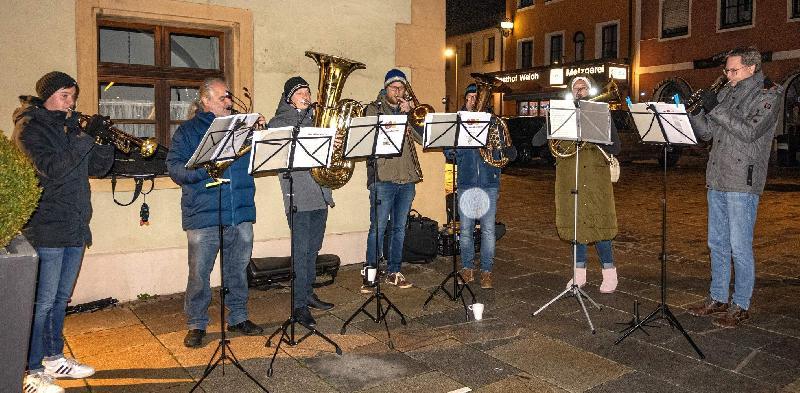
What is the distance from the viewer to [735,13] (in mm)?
25828

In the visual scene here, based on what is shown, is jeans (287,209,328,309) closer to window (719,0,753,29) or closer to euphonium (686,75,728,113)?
euphonium (686,75,728,113)

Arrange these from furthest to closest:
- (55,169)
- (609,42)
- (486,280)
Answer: (609,42), (486,280), (55,169)

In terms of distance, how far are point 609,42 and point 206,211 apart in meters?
29.7

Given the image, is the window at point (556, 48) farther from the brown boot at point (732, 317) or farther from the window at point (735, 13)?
the brown boot at point (732, 317)

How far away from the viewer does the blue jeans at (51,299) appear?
14.3 feet

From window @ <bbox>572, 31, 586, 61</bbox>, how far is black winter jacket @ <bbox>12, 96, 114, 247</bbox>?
31.5 metres

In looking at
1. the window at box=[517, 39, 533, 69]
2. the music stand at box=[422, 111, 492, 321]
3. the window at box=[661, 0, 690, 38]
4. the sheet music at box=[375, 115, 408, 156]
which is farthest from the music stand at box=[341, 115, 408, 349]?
the window at box=[517, 39, 533, 69]

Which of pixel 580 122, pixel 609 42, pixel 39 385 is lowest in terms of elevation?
pixel 39 385

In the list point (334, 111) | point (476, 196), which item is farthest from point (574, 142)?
point (334, 111)

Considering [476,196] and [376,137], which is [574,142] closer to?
[476,196]

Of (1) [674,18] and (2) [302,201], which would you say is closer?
(2) [302,201]

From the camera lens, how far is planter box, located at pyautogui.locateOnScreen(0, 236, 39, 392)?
305 cm

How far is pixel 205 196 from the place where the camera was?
527 cm

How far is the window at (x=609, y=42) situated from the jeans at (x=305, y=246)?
27925mm
